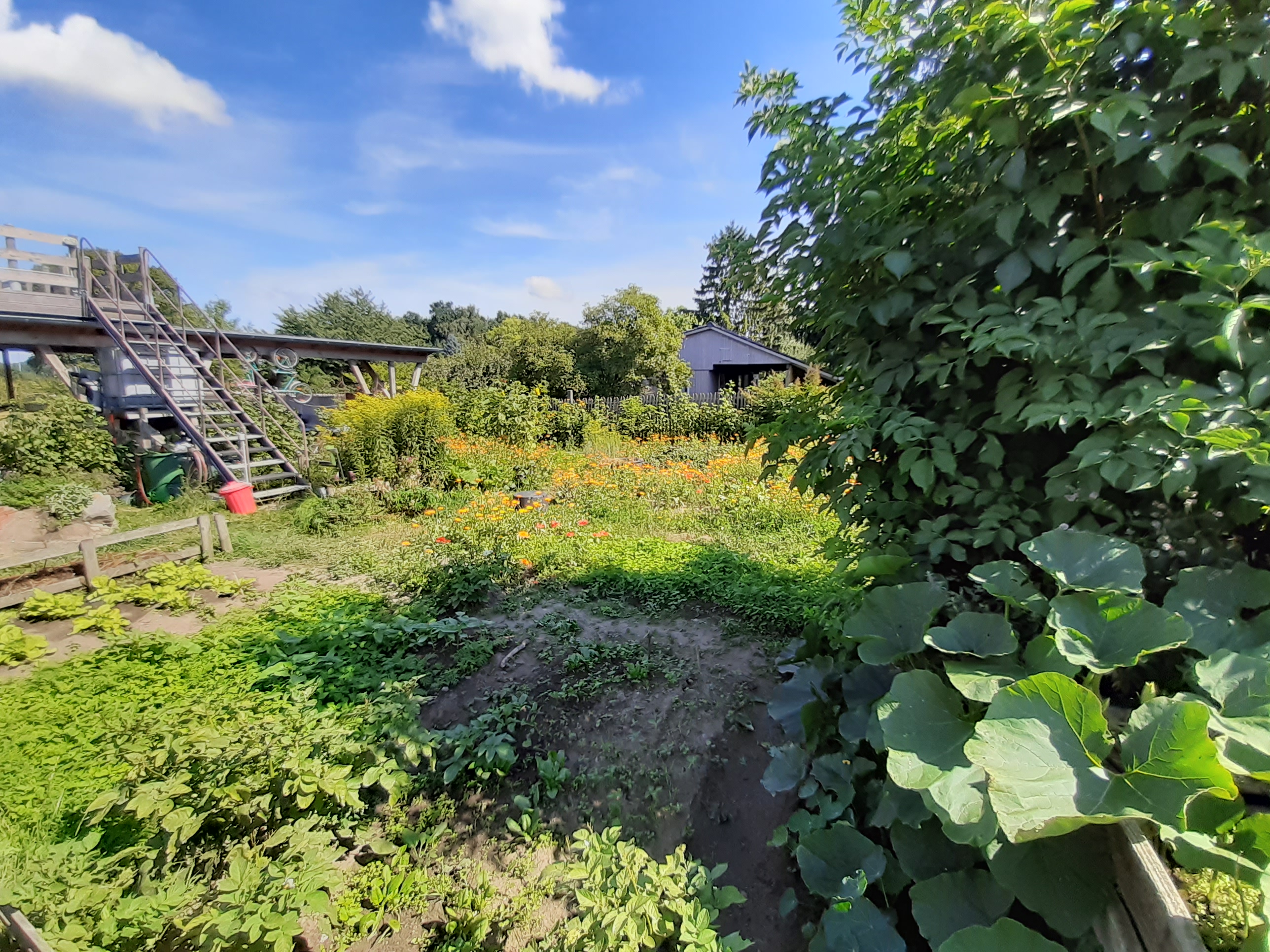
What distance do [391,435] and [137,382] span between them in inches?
197

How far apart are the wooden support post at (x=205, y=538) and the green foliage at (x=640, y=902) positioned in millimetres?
5454

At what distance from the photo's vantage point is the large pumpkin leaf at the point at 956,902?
1.15 metres

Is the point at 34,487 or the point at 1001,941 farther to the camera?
the point at 34,487

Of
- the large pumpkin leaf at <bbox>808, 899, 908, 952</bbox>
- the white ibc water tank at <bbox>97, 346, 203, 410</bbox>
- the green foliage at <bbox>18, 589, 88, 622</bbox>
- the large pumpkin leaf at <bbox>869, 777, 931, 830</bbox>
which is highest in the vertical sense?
the white ibc water tank at <bbox>97, 346, 203, 410</bbox>

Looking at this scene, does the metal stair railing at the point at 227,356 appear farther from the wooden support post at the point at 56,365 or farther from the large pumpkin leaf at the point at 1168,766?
the large pumpkin leaf at the point at 1168,766

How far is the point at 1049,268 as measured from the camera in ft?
4.53

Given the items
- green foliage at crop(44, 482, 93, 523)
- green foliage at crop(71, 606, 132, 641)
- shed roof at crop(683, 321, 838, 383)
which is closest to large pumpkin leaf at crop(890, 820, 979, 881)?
green foliage at crop(71, 606, 132, 641)

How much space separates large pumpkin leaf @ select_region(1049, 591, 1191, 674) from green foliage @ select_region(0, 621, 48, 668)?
5.52 metres

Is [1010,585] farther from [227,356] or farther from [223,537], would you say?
[227,356]

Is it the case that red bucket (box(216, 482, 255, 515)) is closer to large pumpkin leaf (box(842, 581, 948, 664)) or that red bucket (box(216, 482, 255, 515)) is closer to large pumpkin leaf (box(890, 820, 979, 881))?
large pumpkin leaf (box(842, 581, 948, 664))

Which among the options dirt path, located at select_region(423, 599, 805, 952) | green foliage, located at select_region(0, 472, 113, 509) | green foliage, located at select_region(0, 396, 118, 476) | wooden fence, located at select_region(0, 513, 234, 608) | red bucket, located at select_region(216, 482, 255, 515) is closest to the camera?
dirt path, located at select_region(423, 599, 805, 952)

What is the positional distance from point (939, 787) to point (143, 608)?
568 centimetres

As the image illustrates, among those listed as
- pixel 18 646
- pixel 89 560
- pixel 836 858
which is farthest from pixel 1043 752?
pixel 89 560

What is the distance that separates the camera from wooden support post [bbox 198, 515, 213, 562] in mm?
5270
